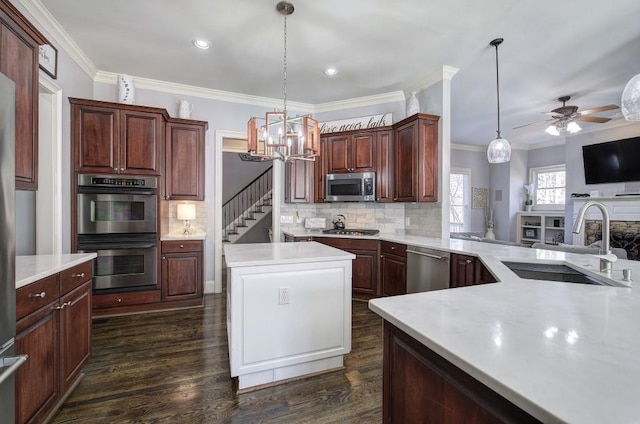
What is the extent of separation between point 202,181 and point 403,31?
2973mm

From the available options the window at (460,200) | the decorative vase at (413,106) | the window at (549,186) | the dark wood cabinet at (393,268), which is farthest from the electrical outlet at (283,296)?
the window at (549,186)

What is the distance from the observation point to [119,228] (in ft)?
11.1

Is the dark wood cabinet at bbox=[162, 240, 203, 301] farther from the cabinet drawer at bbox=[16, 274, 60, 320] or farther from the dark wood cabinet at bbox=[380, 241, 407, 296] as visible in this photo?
the dark wood cabinet at bbox=[380, 241, 407, 296]

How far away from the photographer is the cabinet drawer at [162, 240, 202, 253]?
3619mm

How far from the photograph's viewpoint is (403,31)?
2883 millimetres

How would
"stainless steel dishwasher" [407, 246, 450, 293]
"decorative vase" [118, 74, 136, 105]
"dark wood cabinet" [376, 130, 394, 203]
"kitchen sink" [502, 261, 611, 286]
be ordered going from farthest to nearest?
"dark wood cabinet" [376, 130, 394, 203] → "decorative vase" [118, 74, 136, 105] → "stainless steel dishwasher" [407, 246, 450, 293] → "kitchen sink" [502, 261, 611, 286]

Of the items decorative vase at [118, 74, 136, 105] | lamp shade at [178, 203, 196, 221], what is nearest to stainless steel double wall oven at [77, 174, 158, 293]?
lamp shade at [178, 203, 196, 221]

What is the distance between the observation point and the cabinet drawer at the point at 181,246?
3.62 m

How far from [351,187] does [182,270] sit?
253 cm

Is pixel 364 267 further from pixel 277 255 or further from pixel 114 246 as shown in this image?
pixel 114 246

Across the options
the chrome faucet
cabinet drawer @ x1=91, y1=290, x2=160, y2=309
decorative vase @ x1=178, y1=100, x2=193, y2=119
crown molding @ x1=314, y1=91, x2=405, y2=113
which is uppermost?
crown molding @ x1=314, y1=91, x2=405, y2=113

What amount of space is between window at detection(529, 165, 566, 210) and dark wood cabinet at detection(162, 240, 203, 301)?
7.96 metres

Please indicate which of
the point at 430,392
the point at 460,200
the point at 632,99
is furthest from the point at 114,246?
the point at 460,200

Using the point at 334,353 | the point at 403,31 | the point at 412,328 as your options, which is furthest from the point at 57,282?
the point at 403,31
